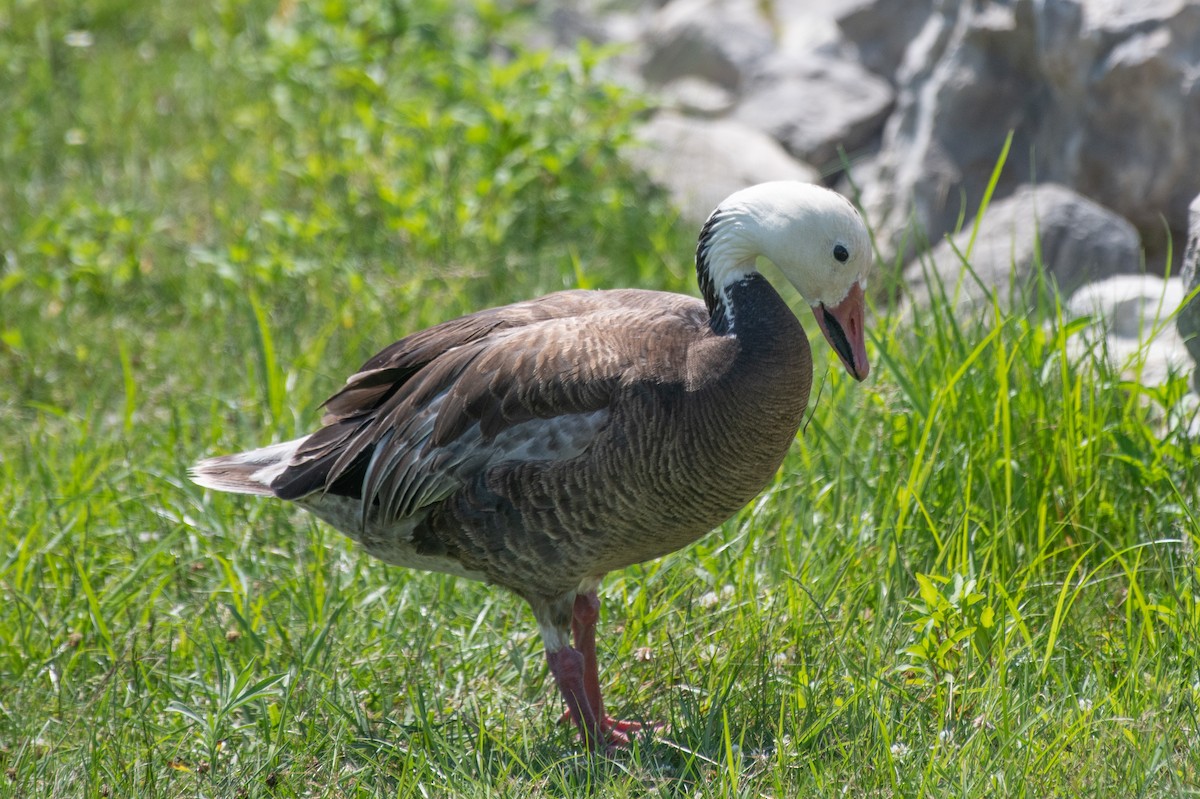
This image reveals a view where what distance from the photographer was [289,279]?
645 cm

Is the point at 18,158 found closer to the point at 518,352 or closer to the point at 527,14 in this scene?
the point at 527,14

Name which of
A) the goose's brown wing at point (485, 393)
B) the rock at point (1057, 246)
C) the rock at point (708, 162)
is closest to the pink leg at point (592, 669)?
the goose's brown wing at point (485, 393)

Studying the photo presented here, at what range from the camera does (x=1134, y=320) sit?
16.1ft

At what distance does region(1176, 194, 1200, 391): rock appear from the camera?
13.8 ft

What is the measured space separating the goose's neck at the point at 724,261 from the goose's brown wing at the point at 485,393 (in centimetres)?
9

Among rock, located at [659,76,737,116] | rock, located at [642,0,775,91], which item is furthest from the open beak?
rock, located at [642,0,775,91]

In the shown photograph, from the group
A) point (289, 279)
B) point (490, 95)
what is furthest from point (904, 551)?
point (490, 95)

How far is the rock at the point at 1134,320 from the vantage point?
15.1 ft

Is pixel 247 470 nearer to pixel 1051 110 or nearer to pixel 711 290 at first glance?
pixel 711 290

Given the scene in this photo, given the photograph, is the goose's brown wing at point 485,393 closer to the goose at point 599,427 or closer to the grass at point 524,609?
the goose at point 599,427

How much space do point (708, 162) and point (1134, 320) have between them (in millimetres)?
3071

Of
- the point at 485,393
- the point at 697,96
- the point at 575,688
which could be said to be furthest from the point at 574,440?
the point at 697,96

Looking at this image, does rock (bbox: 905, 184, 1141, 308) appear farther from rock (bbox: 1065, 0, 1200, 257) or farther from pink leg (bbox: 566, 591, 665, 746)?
pink leg (bbox: 566, 591, 665, 746)

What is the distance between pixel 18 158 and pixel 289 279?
245 centimetres
